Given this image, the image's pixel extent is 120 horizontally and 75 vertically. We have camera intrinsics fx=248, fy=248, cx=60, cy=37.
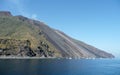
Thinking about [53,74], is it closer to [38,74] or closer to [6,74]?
[38,74]

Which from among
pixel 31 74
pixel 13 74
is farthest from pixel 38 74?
pixel 13 74

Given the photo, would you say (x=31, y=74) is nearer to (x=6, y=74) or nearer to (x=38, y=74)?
(x=38, y=74)

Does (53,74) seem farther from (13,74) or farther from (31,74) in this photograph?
(13,74)

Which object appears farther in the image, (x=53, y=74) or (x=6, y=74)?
(x=53, y=74)

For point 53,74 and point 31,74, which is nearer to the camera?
point 31,74

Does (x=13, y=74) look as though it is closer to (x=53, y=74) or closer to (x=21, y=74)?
(x=21, y=74)

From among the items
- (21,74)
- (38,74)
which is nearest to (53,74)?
(38,74)

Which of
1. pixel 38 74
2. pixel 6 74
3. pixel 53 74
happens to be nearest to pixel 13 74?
pixel 6 74
